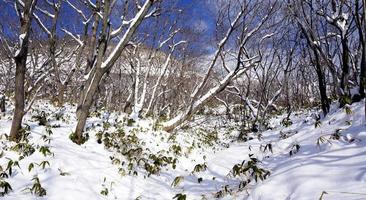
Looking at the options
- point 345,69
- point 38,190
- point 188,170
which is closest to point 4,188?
point 38,190

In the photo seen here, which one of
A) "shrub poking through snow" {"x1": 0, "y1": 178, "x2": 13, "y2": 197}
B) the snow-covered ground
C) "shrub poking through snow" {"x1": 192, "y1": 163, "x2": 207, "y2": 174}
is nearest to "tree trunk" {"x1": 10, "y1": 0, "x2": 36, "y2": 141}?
the snow-covered ground

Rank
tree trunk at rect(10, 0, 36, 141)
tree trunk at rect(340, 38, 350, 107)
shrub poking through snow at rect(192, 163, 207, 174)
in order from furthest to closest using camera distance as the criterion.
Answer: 1. tree trunk at rect(340, 38, 350, 107)
2. shrub poking through snow at rect(192, 163, 207, 174)
3. tree trunk at rect(10, 0, 36, 141)

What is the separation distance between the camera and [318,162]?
4516 mm

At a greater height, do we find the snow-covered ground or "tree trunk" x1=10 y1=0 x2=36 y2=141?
"tree trunk" x1=10 y1=0 x2=36 y2=141

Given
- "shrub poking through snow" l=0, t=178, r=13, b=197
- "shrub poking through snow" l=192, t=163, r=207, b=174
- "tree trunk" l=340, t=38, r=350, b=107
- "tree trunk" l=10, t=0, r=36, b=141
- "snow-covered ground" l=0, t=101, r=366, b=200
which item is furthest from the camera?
"tree trunk" l=340, t=38, r=350, b=107

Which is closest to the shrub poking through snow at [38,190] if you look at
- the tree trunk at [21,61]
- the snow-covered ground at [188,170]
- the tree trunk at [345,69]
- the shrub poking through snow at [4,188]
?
the snow-covered ground at [188,170]

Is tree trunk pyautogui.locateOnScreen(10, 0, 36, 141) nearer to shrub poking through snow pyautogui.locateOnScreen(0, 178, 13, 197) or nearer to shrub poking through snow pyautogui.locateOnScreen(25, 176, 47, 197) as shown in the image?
shrub poking through snow pyautogui.locateOnScreen(0, 178, 13, 197)

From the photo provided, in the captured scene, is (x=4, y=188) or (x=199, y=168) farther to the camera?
(x=199, y=168)

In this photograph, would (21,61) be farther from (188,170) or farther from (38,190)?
(188,170)

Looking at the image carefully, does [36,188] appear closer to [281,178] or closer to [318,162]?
[281,178]

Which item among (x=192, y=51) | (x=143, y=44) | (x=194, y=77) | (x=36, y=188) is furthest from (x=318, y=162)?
(x=194, y=77)

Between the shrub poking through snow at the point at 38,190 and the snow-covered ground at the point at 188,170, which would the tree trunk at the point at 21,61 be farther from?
the shrub poking through snow at the point at 38,190

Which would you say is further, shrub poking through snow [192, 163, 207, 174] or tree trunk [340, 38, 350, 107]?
tree trunk [340, 38, 350, 107]

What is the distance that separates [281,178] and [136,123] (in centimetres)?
843
